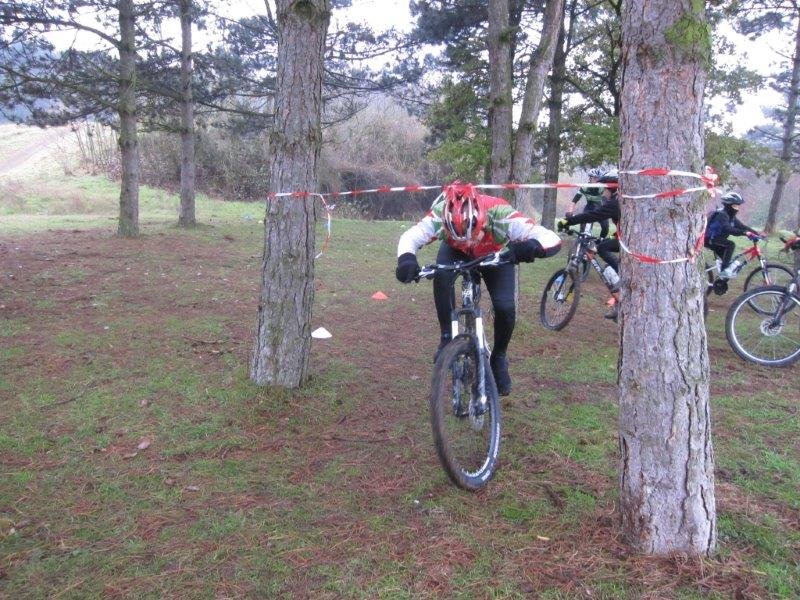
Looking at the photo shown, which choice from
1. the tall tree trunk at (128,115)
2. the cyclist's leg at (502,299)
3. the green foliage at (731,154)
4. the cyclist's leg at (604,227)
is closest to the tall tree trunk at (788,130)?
the green foliage at (731,154)

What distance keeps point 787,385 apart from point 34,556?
595 cm

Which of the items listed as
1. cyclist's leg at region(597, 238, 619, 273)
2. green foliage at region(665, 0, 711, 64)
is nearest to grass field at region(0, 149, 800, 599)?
cyclist's leg at region(597, 238, 619, 273)

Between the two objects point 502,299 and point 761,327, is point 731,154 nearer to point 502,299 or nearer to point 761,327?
point 761,327

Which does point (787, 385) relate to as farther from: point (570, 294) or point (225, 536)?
point (225, 536)

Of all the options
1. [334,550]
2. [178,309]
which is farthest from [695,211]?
[178,309]

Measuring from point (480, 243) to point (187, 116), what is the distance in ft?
47.0

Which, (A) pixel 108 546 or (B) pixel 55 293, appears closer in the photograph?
(A) pixel 108 546

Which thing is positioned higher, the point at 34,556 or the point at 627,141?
the point at 627,141

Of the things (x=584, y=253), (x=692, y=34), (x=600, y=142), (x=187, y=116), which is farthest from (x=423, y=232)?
(x=187, y=116)

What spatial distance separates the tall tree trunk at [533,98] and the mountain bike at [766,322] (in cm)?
270

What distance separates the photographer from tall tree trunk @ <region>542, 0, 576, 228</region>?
618 inches

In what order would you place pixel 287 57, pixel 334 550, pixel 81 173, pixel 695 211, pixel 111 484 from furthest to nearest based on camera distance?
pixel 81 173
pixel 287 57
pixel 111 484
pixel 334 550
pixel 695 211

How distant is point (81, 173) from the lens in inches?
1217

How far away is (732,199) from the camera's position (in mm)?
8000
